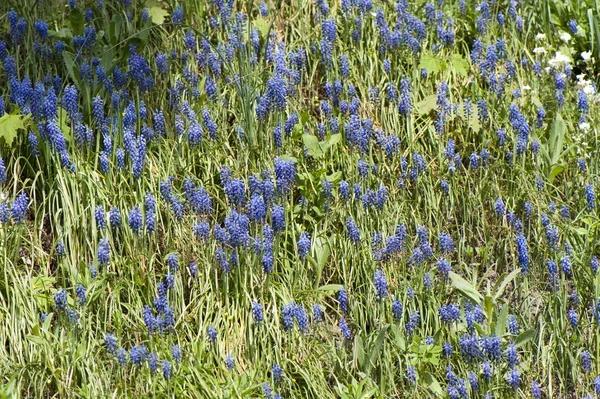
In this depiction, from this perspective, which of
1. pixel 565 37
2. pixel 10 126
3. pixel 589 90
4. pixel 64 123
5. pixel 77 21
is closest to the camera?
pixel 10 126

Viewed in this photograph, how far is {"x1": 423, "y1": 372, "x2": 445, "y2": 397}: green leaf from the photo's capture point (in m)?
4.26

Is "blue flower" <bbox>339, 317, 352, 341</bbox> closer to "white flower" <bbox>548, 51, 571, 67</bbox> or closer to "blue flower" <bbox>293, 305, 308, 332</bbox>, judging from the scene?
"blue flower" <bbox>293, 305, 308, 332</bbox>

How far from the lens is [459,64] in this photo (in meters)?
6.07

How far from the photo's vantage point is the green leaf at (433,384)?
4.26 meters

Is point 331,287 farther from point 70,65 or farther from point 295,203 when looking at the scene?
point 70,65

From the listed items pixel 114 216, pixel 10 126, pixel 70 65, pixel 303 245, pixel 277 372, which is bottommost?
pixel 277 372

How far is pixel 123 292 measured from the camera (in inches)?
187

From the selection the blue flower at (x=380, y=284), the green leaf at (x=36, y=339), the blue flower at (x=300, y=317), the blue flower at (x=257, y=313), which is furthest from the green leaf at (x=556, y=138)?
the green leaf at (x=36, y=339)

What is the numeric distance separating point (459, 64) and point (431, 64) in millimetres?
223

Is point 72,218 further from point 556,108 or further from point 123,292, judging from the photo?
point 556,108

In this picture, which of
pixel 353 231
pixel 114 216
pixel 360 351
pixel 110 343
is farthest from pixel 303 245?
pixel 110 343

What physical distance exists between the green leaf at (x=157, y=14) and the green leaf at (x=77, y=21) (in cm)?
48

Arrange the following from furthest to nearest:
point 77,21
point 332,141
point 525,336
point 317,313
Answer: point 77,21, point 332,141, point 317,313, point 525,336

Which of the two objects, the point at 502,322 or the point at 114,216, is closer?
the point at 502,322
